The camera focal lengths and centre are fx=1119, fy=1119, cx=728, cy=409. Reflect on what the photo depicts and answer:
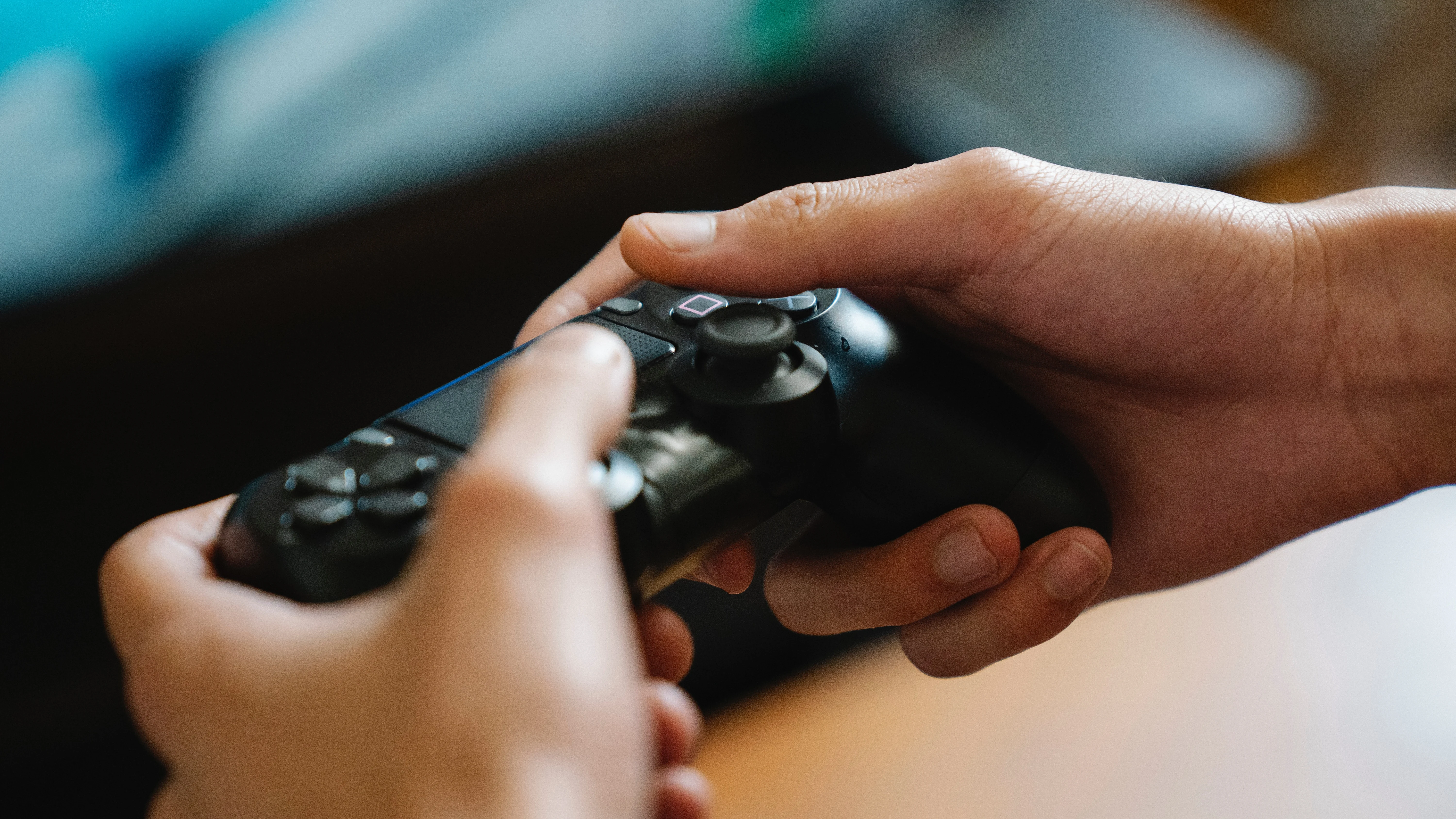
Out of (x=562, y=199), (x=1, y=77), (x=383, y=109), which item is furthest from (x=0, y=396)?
(x=562, y=199)

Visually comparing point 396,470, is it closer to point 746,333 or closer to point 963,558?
point 746,333

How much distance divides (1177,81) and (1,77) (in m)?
1.10

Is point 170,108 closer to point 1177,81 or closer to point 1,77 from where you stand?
point 1,77

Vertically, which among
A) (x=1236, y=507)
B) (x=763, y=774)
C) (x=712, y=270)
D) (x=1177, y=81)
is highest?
(x=712, y=270)

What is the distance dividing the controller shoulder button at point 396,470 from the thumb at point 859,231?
0.17 metres

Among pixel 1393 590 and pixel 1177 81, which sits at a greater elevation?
pixel 1177 81

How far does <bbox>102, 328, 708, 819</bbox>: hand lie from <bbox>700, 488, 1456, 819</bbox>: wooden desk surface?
2.03ft

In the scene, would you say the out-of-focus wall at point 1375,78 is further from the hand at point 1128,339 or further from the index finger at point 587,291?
the index finger at point 587,291

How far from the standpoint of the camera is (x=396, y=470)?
1.40 feet

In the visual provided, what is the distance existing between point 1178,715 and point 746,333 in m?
0.68

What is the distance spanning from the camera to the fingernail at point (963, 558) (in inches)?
22.6

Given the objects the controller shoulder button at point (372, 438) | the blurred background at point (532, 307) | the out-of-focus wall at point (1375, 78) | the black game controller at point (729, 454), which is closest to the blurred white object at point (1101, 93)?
the blurred background at point (532, 307)

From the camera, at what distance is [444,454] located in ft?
1.46

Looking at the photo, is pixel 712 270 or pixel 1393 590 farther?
pixel 1393 590
